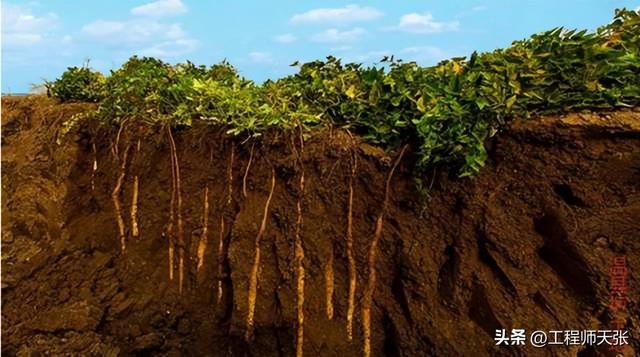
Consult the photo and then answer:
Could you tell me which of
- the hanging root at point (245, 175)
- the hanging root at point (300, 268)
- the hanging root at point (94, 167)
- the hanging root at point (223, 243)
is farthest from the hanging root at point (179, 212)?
the hanging root at point (300, 268)

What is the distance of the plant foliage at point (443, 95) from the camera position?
350 centimetres

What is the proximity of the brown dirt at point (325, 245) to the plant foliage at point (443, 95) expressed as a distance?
0.14 meters

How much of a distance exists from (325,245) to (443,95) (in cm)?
128

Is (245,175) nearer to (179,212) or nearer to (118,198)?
(179,212)

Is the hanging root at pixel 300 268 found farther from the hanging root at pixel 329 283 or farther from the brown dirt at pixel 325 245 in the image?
the hanging root at pixel 329 283

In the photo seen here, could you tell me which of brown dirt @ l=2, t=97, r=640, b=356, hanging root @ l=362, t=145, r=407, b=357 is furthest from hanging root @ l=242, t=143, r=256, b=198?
hanging root @ l=362, t=145, r=407, b=357

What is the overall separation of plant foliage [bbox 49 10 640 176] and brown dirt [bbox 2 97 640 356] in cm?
14

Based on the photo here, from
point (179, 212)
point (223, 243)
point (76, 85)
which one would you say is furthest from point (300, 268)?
point (76, 85)

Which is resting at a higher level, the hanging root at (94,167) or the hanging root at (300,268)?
the hanging root at (94,167)

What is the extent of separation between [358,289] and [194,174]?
1.63 m

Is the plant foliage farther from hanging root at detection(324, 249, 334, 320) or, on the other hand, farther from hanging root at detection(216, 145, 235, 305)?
hanging root at detection(324, 249, 334, 320)

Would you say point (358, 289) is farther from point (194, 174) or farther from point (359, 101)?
point (194, 174)

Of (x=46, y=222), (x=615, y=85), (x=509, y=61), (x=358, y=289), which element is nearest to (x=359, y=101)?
(x=509, y=61)

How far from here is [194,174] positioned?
181 inches
